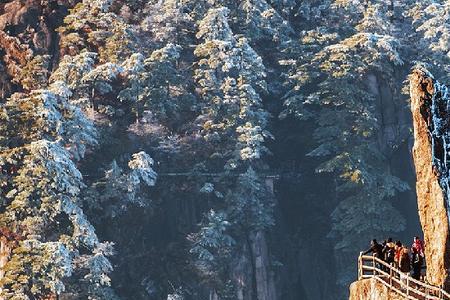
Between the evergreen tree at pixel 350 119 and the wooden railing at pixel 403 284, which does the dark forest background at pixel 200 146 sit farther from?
the wooden railing at pixel 403 284

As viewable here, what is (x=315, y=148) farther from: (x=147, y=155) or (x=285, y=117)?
(x=147, y=155)

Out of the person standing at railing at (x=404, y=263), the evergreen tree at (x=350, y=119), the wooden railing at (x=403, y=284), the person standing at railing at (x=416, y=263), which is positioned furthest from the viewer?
the evergreen tree at (x=350, y=119)

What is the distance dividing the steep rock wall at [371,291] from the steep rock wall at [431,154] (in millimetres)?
1402

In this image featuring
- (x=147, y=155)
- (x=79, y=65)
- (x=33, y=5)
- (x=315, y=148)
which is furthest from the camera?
(x=33, y=5)

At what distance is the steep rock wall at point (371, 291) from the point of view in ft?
73.6

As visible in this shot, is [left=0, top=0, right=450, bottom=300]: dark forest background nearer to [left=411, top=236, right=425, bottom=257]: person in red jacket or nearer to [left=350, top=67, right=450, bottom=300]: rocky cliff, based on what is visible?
[left=350, top=67, right=450, bottom=300]: rocky cliff

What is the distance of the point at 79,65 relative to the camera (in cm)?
5538

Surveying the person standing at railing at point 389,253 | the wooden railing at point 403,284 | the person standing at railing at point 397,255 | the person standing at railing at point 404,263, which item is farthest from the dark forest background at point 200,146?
the person standing at railing at point 404,263

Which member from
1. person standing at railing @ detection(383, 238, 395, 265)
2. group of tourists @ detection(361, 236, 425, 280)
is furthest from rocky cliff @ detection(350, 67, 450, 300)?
person standing at railing @ detection(383, 238, 395, 265)

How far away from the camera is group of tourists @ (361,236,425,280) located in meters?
21.9

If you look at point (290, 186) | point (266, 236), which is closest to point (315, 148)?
point (290, 186)

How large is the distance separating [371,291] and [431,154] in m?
4.04

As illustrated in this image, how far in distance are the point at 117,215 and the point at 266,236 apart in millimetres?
10381

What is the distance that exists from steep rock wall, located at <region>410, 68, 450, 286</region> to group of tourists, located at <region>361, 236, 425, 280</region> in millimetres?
778
